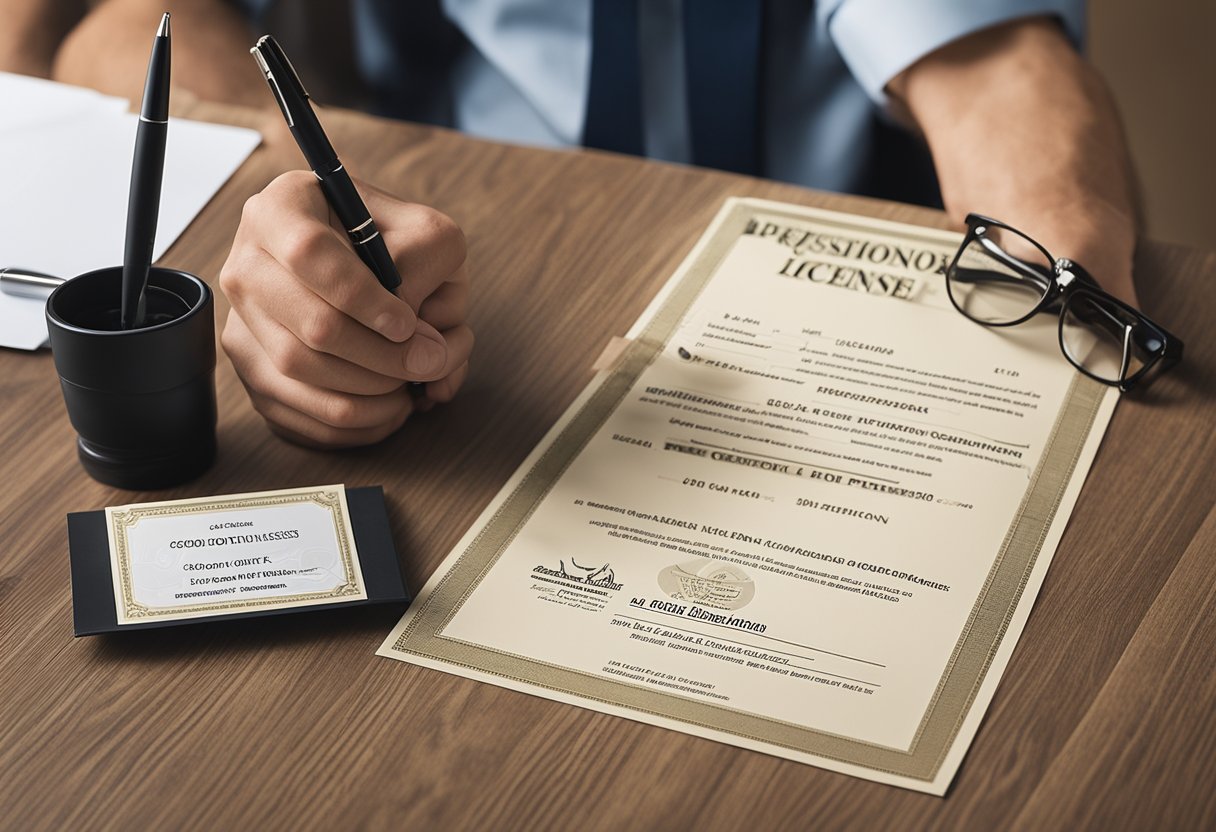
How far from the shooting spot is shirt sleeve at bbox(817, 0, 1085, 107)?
38.1 inches

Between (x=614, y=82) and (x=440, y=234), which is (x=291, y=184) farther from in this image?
(x=614, y=82)

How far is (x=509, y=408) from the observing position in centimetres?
72

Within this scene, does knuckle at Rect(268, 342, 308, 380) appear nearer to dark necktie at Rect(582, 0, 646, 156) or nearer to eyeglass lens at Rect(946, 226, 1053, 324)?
eyeglass lens at Rect(946, 226, 1053, 324)

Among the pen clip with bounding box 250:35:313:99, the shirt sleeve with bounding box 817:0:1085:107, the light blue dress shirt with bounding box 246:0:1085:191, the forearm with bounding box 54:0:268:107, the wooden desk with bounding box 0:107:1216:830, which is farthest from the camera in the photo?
the light blue dress shirt with bounding box 246:0:1085:191

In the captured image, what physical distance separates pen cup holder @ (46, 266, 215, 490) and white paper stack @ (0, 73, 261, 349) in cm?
15

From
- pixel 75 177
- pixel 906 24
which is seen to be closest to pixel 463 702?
pixel 75 177

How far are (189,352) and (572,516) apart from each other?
207mm

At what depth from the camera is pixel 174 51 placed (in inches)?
43.6

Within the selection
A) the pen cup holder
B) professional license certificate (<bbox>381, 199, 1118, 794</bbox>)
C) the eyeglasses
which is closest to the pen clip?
the pen cup holder

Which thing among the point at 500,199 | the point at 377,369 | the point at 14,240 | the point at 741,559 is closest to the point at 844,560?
the point at 741,559

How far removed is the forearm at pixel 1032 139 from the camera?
84 cm

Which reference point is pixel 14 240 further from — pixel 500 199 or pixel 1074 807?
pixel 1074 807

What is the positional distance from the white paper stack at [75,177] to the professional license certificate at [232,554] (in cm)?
21

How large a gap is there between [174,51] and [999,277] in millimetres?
749
